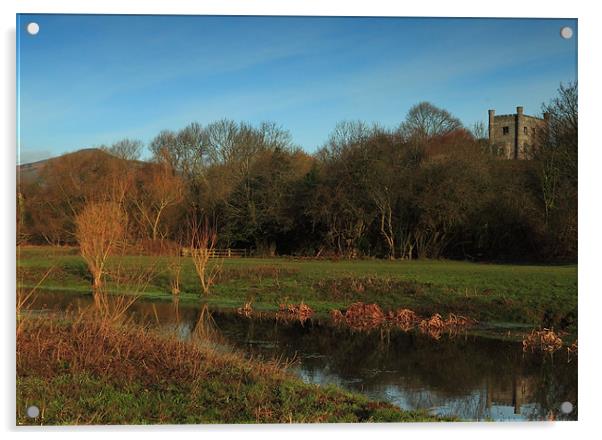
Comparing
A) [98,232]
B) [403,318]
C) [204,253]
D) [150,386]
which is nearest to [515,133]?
[403,318]

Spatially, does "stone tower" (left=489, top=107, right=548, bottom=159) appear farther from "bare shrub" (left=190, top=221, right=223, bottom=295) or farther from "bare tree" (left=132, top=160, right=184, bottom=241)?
"bare shrub" (left=190, top=221, right=223, bottom=295)

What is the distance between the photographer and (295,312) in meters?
11.9

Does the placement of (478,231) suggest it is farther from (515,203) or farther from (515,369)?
(515,369)

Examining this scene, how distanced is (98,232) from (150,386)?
381cm

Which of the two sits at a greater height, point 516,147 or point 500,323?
point 516,147

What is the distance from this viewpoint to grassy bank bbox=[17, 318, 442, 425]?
20.3ft

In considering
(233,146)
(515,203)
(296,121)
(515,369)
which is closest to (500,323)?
(515,369)

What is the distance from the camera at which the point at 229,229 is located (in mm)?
12594

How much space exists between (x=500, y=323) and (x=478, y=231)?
4.39 meters

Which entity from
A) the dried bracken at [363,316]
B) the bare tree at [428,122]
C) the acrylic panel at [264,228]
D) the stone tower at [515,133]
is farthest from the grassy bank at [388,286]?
the bare tree at [428,122]

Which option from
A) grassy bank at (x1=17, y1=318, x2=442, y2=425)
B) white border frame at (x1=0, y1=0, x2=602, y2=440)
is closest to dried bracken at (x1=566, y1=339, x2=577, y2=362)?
white border frame at (x1=0, y1=0, x2=602, y2=440)

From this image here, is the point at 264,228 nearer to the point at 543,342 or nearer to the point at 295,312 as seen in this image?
the point at 295,312

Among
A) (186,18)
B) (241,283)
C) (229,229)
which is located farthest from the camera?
(241,283)

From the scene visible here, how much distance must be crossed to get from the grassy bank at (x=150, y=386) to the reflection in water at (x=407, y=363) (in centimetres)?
64
